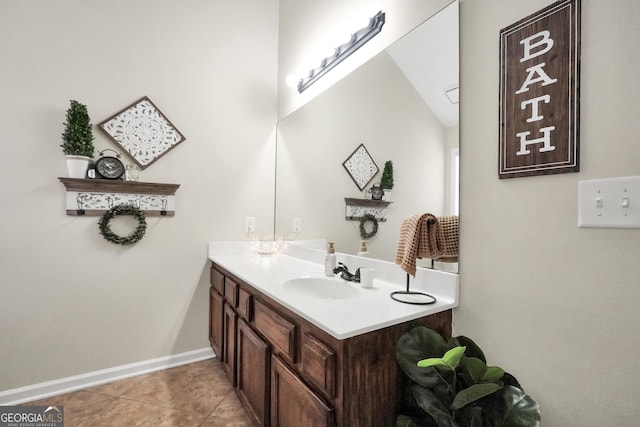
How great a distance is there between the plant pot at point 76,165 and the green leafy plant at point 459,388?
1980mm

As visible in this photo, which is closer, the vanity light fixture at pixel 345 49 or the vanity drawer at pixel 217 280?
the vanity light fixture at pixel 345 49

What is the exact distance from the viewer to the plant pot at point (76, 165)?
1.68 meters

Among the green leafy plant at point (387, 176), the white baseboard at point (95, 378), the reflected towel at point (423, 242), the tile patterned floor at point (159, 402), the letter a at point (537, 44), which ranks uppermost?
the letter a at point (537, 44)

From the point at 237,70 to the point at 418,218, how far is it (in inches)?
77.2

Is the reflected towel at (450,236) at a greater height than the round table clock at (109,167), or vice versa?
the round table clock at (109,167)

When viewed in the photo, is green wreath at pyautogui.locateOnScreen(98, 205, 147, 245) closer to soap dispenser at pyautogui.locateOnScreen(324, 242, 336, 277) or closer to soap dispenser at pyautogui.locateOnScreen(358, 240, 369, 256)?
soap dispenser at pyautogui.locateOnScreen(324, 242, 336, 277)

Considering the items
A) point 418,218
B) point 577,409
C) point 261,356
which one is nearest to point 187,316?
point 261,356

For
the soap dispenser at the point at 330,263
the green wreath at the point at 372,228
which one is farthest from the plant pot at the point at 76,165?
the green wreath at the point at 372,228

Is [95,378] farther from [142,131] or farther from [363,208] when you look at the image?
[363,208]

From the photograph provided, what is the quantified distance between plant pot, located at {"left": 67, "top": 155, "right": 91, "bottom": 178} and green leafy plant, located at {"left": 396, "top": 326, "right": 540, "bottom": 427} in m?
1.98

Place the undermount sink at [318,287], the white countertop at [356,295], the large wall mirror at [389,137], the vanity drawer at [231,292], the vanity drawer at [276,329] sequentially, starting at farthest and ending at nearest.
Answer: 1. the vanity drawer at [231,292]
2. the undermount sink at [318,287]
3. the large wall mirror at [389,137]
4. the vanity drawer at [276,329]
5. the white countertop at [356,295]

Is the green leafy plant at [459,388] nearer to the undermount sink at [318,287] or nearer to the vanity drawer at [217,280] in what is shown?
the undermount sink at [318,287]

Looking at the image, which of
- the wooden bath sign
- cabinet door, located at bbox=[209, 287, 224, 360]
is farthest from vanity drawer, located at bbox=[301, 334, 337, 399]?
cabinet door, located at bbox=[209, 287, 224, 360]

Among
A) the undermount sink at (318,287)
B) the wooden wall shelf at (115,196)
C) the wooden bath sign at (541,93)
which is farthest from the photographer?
the wooden wall shelf at (115,196)
